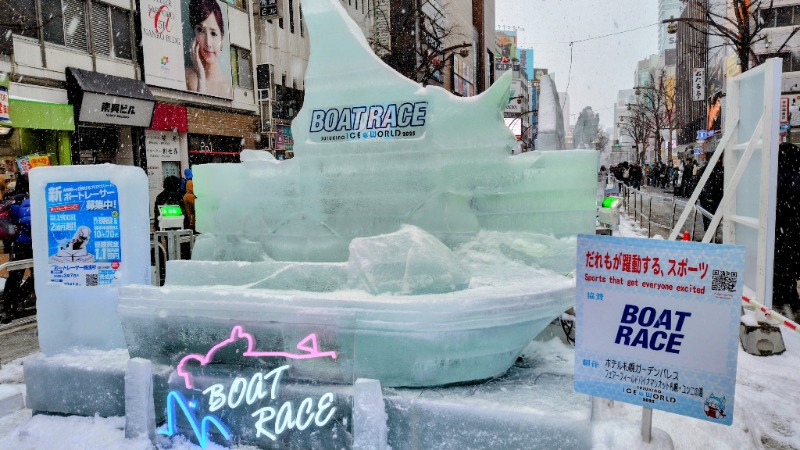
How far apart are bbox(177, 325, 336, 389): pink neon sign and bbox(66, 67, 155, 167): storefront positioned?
46.7ft

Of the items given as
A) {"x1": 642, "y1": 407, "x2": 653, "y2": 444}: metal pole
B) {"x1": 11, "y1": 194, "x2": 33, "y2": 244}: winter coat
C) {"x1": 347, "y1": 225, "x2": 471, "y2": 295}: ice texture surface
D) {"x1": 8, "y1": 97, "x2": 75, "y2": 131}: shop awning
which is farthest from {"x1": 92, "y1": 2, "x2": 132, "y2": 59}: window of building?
{"x1": 642, "y1": 407, "x2": 653, "y2": 444}: metal pole

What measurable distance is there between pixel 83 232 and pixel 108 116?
13956 millimetres

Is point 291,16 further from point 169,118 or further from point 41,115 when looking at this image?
point 41,115

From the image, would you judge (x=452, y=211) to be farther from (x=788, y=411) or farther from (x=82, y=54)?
(x=82, y=54)

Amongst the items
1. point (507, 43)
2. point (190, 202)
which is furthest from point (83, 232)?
point (507, 43)

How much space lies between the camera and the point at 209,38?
67.9 feet

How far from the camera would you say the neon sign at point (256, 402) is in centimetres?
351

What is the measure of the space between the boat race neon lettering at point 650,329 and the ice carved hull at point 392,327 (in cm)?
63

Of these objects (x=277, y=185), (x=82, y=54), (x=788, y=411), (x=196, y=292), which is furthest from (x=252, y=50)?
(x=788, y=411)

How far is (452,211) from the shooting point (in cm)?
479

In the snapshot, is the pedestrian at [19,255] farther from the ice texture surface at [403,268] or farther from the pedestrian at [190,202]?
the ice texture surface at [403,268]

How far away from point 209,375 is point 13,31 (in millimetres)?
14063

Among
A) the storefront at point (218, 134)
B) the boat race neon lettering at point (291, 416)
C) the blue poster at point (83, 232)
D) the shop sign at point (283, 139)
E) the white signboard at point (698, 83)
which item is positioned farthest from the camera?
the white signboard at point (698, 83)

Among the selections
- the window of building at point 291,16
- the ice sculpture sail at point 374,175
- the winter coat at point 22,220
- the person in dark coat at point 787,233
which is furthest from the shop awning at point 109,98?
the person in dark coat at point 787,233
